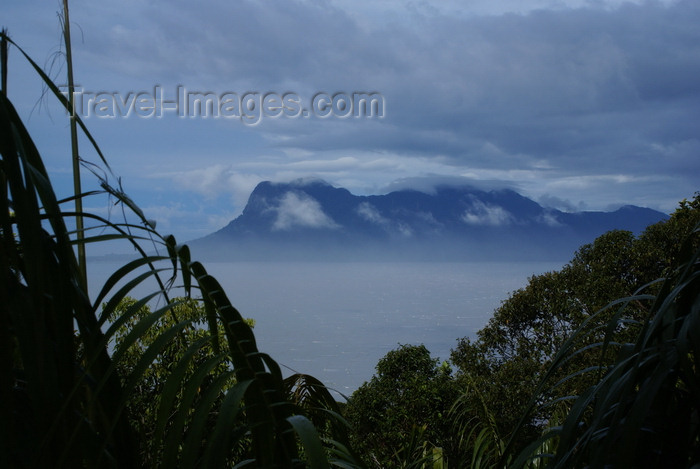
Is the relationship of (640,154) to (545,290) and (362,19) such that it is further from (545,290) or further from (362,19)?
(545,290)

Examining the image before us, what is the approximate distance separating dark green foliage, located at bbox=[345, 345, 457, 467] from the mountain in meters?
33.3

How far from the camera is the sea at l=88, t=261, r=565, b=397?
43.5 m

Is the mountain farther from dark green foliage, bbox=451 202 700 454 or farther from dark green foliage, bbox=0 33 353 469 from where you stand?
dark green foliage, bbox=0 33 353 469

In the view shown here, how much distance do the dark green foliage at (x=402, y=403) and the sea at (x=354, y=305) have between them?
29.8 meters

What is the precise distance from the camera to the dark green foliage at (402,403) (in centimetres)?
572

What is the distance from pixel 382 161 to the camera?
Result: 7144 centimetres

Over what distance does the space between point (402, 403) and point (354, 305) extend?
155 ft

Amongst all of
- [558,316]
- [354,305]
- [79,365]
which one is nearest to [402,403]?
[558,316]

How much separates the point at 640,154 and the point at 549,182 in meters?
22.3

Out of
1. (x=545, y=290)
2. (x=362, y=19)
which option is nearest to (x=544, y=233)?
(x=362, y=19)

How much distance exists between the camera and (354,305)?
52.8 meters

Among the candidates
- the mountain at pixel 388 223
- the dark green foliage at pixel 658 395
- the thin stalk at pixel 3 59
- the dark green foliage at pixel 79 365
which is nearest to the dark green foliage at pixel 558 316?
the dark green foliage at pixel 658 395

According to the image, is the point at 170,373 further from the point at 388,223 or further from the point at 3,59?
the point at 388,223

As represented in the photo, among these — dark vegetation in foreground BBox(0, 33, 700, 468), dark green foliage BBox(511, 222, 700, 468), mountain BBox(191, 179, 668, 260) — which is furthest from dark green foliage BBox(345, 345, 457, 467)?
mountain BBox(191, 179, 668, 260)
